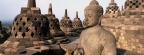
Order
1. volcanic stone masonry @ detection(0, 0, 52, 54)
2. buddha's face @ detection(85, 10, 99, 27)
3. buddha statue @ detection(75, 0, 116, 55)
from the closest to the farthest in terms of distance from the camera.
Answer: buddha statue @ detection(75, 0, 116, 55), buddha's face @ detection(85, 10, 99, 27), volcanic stone masonry @ detection(0, 0, 52, 54)

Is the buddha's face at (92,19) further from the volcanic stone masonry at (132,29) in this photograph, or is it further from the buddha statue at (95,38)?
the volcanic stone masonry at (132,29)

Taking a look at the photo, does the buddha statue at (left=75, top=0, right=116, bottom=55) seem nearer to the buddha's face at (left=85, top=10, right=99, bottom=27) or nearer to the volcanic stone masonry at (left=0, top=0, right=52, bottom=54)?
the buddha's face at (left=85, top=10, right=99, bottom=27)

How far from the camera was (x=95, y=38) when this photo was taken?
3.45 metres

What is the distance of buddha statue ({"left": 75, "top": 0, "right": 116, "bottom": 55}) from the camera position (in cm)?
338

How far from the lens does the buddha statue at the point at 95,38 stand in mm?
3375

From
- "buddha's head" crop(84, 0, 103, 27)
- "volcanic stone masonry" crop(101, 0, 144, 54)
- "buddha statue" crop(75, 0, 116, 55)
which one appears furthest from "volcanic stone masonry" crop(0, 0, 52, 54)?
"buddha's head" crop(84, 0, 103, 27)

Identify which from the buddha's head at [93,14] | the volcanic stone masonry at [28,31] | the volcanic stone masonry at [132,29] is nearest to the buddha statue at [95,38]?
the buddha's head at [93,14]

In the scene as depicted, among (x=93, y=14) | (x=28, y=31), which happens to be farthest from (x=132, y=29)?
(x=93, y=14)

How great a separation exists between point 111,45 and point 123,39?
6618mm

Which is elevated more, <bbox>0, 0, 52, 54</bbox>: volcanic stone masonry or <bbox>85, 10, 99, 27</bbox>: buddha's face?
<bbox>85, 10, 99, 27</bbox>: buddha's face

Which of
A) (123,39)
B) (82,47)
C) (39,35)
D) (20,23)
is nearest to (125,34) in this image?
(123,39)

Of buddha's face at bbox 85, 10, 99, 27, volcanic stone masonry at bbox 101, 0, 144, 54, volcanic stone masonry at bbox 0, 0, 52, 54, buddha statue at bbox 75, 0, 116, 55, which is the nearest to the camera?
buddha statue at bbox 75, 0, 116, 55

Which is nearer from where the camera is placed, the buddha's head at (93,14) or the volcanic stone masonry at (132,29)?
the buddha's head at (93,14)

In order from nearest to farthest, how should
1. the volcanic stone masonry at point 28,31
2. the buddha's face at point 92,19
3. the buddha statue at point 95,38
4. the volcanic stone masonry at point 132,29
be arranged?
the buddha statue at point 95,38
the buddha's face at point 92,19
the volcanic stone masonry at point 28,31
the volcanic stone masonry at point 132,29
